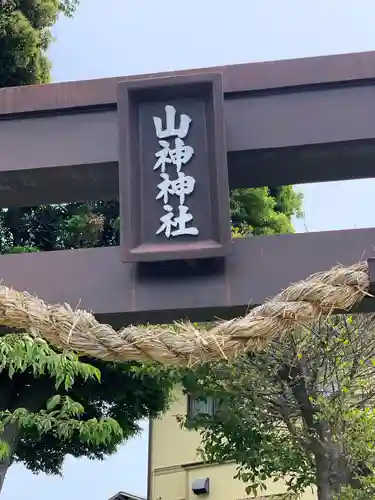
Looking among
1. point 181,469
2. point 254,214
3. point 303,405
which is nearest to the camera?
point 303,405

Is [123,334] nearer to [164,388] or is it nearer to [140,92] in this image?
[140,92]

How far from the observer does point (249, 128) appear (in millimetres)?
2668

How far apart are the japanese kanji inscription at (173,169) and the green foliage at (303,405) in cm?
353

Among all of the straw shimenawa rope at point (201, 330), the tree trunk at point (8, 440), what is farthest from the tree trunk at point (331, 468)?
the straw shimenawa rope at point (201, 330)

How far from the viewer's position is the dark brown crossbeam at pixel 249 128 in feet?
8.67

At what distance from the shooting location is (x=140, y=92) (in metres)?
2.55

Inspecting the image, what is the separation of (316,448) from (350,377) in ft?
2.23

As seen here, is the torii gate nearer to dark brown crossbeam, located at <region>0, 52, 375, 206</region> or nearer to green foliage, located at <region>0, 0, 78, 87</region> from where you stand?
dark brown crossbeam, located at <region>0, 52, 375, 206</region>

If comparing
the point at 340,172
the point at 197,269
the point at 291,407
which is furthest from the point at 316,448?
the point at 197,269

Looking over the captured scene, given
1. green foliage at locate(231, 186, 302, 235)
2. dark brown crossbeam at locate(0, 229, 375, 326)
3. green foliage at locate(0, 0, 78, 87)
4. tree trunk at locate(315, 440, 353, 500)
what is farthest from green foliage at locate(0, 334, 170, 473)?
green foliage at locate(0, 0, 78, 87)

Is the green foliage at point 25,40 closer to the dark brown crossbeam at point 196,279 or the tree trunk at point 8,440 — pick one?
the tree trunk at point 8,440

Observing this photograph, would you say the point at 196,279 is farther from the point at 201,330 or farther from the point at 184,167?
the point at 201,330

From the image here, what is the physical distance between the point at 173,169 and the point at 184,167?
45 millimetres

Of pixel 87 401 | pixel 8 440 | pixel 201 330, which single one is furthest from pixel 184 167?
pixel 87 401
